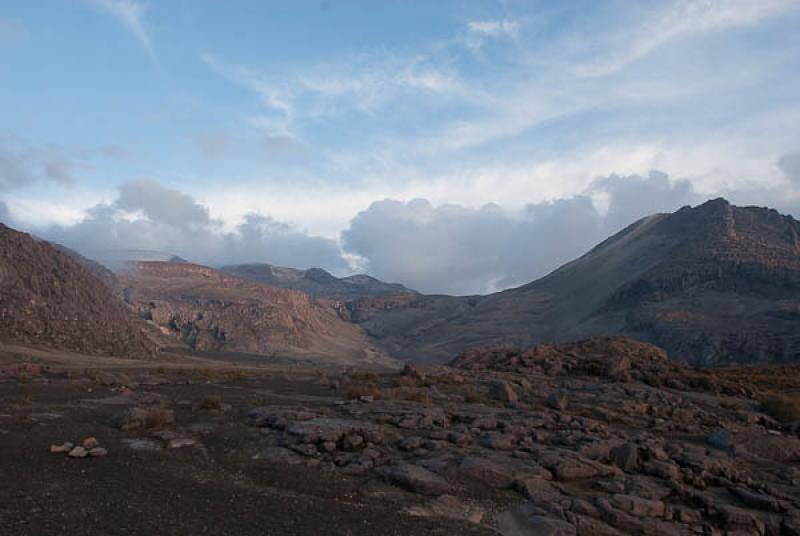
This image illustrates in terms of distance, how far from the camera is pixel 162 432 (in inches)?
502

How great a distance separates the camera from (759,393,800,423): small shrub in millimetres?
21547

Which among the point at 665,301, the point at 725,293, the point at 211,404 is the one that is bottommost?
A: the point at 211,404

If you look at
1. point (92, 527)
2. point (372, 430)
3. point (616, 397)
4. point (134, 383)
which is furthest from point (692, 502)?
point (134, 383)

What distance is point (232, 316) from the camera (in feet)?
375

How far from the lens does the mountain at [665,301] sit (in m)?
78.4

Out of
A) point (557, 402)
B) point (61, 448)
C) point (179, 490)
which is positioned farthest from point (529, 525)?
point (557, 402)

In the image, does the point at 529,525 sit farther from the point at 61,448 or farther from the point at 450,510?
the point at 61,448

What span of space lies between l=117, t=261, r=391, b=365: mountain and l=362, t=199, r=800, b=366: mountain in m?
15.9

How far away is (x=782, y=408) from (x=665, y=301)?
274 ft

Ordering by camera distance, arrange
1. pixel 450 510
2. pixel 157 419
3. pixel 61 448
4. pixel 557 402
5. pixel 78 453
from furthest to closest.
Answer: pixel 557 402, pixel 157 419, pixel 61 448, pixel 78 453, pixel 450 510

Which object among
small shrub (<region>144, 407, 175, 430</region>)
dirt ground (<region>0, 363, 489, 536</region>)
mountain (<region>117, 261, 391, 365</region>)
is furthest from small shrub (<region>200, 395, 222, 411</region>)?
mountain (<region>117, 261, 391, 365</region>)

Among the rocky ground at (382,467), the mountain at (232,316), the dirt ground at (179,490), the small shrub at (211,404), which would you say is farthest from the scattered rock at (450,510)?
the mountain at (232,316)

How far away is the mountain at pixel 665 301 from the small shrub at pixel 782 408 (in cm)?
4853

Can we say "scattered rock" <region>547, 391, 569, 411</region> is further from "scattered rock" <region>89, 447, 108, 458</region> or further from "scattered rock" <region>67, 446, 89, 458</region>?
"scattered rock" <region>67, 446, 89, 458</region>
